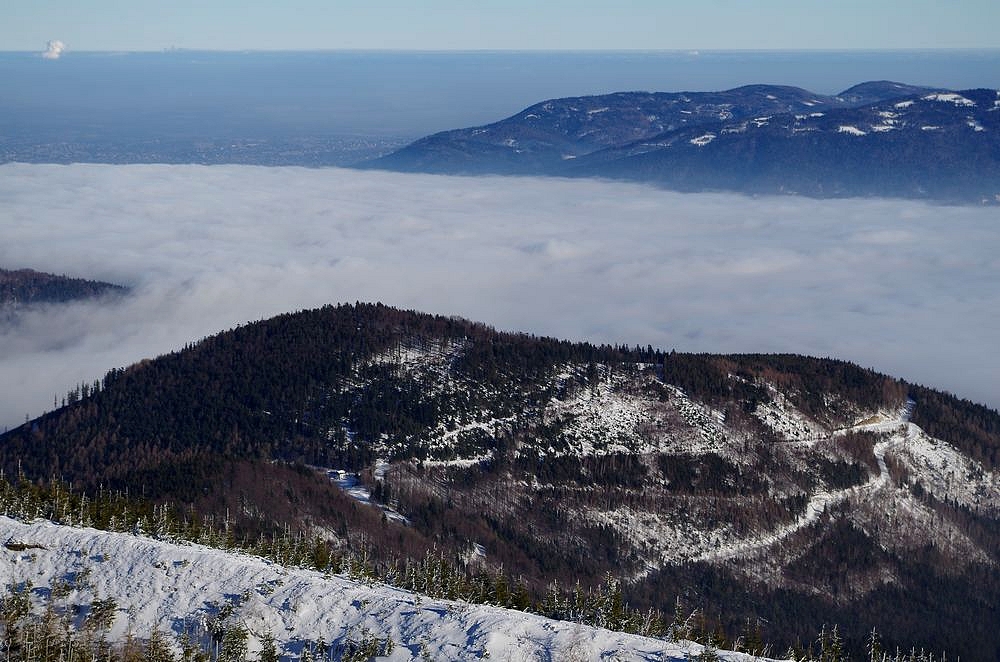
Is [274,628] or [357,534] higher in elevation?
[274,628]

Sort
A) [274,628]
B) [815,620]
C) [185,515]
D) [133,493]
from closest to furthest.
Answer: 1. [274,628]
2. [185,515]
3. [133,493]
4. [815,620]

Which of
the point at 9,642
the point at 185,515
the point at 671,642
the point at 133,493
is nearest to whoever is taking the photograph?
the point at 9,642

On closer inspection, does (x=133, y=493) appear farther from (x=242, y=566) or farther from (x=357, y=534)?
(x=242, y=566)

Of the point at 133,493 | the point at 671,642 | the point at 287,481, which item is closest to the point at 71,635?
the point at 671,642

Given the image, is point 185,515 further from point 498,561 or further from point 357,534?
point 498,561

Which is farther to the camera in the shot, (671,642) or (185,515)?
(185,515)

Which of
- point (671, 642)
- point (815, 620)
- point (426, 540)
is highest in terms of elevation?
point (671, 642)

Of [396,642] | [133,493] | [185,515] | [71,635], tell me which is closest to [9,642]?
[71,635]
